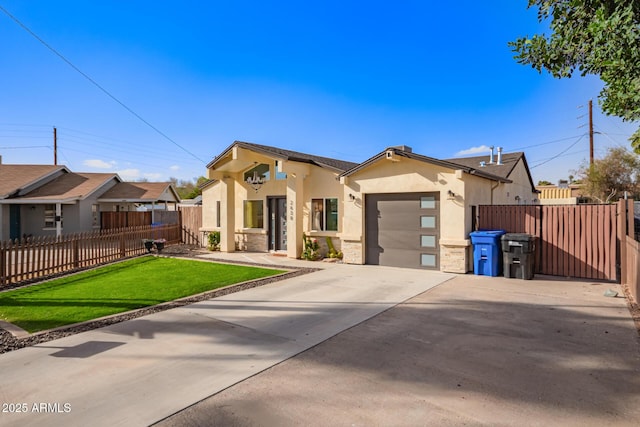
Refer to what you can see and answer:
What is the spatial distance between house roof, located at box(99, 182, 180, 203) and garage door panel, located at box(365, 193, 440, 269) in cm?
1833

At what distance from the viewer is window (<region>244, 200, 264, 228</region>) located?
15.9 metres

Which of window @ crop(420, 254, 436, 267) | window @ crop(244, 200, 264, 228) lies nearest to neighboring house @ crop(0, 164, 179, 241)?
window @ crop(244, 200, 264, 228)

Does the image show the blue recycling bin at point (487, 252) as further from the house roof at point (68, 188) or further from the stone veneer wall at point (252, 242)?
the house roof at point (68, 188)

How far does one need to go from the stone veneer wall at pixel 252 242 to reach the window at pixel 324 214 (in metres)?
2.89

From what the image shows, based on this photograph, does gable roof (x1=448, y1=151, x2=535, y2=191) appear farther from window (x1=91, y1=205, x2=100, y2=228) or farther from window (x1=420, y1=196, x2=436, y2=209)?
window (x1=91, y1=205, x2=100, y2=228)

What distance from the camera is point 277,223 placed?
1538 cm

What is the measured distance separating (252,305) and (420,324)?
3.35 m

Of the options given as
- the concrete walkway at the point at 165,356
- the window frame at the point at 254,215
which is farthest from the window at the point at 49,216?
the concrete walkway at the point at 165,356

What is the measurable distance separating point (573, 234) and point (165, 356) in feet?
34.7

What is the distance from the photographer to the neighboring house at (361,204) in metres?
10.5

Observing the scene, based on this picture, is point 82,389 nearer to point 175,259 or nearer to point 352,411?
point 352,411

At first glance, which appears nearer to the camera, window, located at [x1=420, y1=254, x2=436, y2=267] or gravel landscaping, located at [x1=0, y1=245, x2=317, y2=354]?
gravel landscaping, located at [x1=0, y1=245, x2=317, y2=354]

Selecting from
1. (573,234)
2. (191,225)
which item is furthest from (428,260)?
(191,225)

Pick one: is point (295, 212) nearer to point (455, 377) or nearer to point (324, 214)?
point (324, 214)
